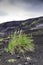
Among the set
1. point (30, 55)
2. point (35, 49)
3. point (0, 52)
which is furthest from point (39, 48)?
point (0, 52)

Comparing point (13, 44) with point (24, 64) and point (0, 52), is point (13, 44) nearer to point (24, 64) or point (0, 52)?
point (0, 52)

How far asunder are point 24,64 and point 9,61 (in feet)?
3.05

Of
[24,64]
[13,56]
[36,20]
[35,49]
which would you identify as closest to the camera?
[24,64]

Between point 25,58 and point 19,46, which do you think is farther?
point 19,46

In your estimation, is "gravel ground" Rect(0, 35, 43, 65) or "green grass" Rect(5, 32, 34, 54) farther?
"green grass" Rect(5, 32, 34, 54)

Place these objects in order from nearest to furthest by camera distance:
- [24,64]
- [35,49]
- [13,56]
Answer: [24,64], [13,56], [35,49]

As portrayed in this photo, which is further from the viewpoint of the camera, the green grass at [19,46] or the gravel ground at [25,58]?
the green grass at [19,46]

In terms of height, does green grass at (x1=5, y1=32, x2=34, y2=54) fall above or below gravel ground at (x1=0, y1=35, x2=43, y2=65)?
above

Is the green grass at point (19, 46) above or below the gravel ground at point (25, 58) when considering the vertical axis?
above

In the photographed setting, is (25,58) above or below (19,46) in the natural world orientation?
below

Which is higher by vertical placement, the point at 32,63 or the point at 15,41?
the point at 15,41

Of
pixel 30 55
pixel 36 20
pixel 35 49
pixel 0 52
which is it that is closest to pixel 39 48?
pixel 35 49

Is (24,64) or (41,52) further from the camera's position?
(41,52)

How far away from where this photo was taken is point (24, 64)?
12.0 m
